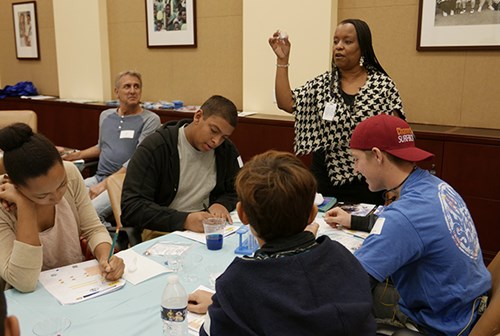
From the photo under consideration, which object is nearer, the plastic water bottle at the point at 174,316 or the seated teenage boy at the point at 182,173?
the plastic water bottle at the point at 174,316

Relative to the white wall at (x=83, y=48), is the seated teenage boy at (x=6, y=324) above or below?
below

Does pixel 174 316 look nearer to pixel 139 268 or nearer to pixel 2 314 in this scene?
pixel 139 268

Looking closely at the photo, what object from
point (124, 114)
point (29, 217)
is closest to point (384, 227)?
point (29, 217)

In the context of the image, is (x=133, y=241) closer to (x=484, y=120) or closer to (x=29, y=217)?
(x=29, y=217)

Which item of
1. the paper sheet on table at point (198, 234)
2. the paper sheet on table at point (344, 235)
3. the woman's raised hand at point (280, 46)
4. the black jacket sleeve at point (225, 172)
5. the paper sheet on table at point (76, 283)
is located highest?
the woman's raised hand at point (280, 46)

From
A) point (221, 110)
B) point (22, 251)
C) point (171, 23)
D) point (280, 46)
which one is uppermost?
point (171, 23)

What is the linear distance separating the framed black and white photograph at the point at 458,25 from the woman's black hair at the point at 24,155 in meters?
3.12

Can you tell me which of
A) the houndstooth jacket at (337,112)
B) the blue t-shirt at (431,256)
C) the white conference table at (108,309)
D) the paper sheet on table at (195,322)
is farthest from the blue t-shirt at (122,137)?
the blue t-shirt at (431,256)

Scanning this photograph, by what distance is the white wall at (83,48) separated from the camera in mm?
5789

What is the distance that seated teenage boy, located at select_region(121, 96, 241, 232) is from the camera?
2.49 metres

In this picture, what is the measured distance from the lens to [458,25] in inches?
146

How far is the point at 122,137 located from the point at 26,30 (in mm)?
3578

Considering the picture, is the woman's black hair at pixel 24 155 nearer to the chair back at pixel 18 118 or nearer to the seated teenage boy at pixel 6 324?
the seated teenage boy at pixel 6 324

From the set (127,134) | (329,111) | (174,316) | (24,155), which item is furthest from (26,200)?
(127,134)
